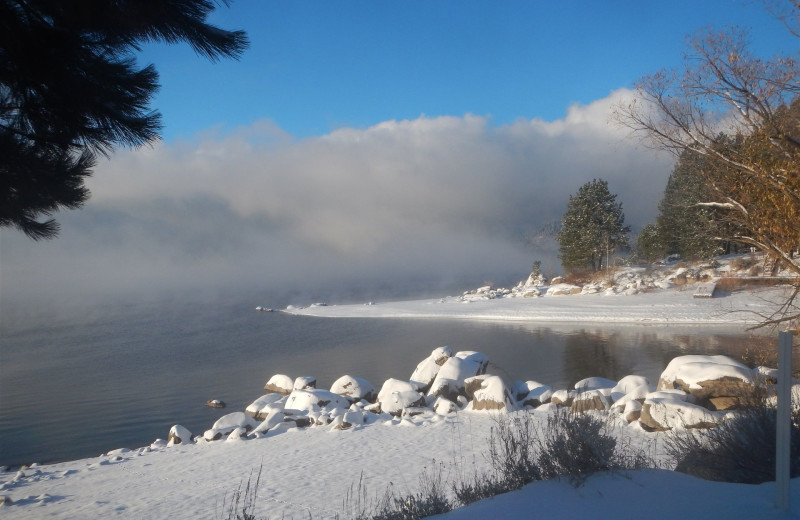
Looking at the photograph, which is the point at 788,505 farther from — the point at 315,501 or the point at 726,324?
the point at 726,324

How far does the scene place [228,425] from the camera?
14258 mm

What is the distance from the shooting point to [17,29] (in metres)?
3.12

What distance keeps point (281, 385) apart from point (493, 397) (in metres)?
8.58

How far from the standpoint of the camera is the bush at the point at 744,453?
4574mm

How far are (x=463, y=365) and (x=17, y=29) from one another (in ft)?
49.1

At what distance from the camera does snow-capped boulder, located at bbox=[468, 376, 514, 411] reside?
531 inches

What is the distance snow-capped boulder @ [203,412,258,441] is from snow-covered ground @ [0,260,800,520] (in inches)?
16.8

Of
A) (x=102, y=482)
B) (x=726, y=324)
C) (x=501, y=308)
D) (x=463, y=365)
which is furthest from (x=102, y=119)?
(x=501, y=308)

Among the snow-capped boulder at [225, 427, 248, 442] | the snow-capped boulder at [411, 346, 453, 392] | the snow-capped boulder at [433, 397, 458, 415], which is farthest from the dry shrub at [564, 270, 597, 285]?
the snow-capped boulder at [225, 427, 248, 442]

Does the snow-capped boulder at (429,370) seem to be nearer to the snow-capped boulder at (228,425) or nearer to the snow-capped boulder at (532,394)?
the snow-capped boulder at (532,394)

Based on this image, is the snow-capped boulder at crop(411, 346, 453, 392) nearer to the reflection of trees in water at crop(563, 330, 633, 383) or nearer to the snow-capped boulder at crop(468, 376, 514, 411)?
the snow-capped boulder at crop(468, 376, 514, 411)

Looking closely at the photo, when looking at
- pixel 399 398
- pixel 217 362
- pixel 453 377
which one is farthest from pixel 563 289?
pixel 399 398

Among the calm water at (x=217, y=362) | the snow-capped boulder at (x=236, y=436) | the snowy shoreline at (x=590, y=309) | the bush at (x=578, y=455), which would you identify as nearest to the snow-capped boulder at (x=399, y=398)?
the snow-capped boulder at (x=236, y=436)

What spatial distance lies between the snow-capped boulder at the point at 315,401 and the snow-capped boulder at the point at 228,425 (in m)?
1.16
